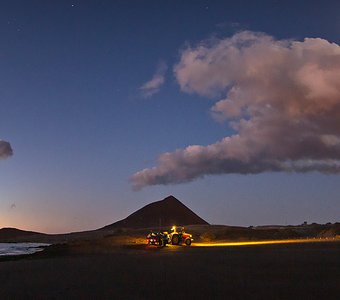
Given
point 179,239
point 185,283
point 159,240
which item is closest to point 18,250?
point 159,240

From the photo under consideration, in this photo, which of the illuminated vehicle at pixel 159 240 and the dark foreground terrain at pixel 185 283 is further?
the illuminated vehicle at pixel 159 240

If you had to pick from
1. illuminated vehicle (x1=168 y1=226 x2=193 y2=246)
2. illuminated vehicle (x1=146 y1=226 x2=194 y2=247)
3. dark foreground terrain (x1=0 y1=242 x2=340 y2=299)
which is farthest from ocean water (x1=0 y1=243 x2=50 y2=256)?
dark foreground terrain (x1=0 y1=242 x2=340 y2=299)

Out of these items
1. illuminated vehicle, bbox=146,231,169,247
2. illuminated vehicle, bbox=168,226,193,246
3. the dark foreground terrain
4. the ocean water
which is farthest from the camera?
the ocean water

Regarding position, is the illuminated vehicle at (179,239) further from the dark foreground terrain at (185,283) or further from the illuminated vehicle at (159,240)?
the dark foreground terrain at (185,283)

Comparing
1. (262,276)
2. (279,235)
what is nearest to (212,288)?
(262,276)

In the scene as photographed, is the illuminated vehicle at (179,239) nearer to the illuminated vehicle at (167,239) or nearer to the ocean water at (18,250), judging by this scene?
the illuminated vehicle at (167,239)

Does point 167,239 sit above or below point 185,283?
above

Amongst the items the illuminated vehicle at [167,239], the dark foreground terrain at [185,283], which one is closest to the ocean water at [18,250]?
the illuminated vehicle at [167,239]

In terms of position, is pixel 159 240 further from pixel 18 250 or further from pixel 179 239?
pixel 18 250

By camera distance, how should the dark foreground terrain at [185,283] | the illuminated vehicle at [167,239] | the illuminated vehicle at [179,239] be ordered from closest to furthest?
the dark foreground terrain at [185,283]
the illuminated vehicle at [167,239]
the illuminated vehicle at [179,239]

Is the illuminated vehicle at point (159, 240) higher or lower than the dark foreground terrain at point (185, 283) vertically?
higher

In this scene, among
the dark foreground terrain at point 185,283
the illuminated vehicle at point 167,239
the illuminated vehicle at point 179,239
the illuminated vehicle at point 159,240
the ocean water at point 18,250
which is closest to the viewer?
the dark foreground terrain at point 185,283

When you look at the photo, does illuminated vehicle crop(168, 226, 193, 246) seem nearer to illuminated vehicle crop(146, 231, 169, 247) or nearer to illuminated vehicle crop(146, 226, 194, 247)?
illuminated vehicle crop(146, 226, 194, 247)

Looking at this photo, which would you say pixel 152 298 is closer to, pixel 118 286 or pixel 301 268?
pixel 118 286
